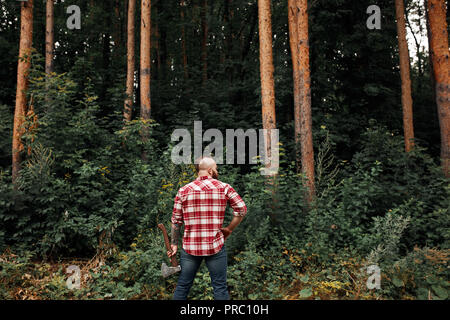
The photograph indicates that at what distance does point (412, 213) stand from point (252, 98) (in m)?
7.87

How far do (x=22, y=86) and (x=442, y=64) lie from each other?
1011cm

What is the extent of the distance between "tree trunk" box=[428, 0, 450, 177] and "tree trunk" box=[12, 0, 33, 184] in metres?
9.75

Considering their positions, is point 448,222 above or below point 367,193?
below

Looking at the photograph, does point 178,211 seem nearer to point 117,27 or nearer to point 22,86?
point 22,86

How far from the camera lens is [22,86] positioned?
6898 mm

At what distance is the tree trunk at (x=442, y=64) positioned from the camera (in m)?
6.87

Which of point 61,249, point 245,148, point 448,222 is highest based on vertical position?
point 245,148

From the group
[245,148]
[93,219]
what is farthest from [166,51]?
[93,219]

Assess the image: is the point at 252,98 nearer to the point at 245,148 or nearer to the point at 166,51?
the point at 245,148

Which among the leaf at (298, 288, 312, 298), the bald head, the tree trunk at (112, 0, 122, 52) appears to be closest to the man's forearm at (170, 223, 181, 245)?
the bald head

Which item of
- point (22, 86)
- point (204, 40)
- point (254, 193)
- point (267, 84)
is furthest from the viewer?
point (204, 40)

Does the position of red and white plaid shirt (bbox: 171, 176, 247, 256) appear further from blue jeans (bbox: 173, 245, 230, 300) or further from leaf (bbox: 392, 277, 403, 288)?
leaf (bbox: 392, 277, 403, 288)

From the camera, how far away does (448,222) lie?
5227 mm

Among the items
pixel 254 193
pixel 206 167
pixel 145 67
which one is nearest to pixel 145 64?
pixel 145 67
